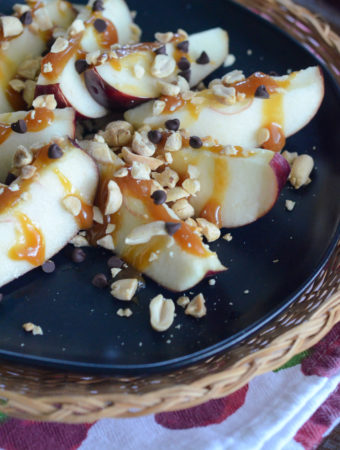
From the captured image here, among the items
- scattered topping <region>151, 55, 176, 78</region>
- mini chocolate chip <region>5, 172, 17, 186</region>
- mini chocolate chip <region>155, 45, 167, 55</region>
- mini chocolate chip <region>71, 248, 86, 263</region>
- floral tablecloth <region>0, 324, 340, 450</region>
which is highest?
mini chocolate chip <region>155, 45, 167, 55</region>

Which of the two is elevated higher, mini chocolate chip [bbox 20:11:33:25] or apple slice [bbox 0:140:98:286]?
mini chocolate chip [bbox 20:11:33:25]

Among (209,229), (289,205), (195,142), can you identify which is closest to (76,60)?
(195,142)

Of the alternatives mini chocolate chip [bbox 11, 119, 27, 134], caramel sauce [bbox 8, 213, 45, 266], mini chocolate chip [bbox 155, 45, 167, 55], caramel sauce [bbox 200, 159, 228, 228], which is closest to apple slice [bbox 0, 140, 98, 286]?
caramel sauce [bbox 8, 213, 45, 266]

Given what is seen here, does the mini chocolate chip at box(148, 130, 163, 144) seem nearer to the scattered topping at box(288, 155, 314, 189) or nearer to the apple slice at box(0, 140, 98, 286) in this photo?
the apple slice at box(0, 140, 98, 286)

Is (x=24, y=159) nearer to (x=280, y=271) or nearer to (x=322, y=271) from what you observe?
(x=280, y=271)

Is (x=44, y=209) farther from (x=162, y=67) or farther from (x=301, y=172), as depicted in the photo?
(x=301, y=172)

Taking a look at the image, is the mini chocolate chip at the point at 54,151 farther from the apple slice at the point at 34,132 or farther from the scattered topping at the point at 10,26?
the scattered topping at the point at 10,26
